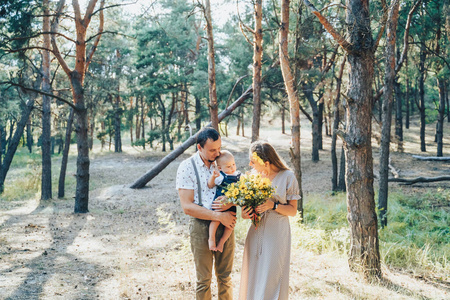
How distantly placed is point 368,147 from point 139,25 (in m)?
28.2

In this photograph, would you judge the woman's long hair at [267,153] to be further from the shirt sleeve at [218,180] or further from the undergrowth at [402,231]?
the undergrowth at [402,231]

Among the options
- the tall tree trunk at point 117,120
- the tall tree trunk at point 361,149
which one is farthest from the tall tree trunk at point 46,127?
the tall tree trunk at point 117,120

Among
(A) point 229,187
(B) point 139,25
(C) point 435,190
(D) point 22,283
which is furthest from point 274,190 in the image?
(B) point 139,25

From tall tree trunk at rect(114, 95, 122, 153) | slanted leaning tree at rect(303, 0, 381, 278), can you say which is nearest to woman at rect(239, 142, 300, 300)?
slanted leaning tree at rect(303, 0, 381, 278)

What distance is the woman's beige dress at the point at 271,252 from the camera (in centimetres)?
338

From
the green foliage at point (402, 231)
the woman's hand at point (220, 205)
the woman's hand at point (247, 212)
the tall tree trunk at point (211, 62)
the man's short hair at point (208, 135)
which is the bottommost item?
the green foliage at point (402, 231)

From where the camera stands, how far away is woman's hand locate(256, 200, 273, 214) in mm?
3285

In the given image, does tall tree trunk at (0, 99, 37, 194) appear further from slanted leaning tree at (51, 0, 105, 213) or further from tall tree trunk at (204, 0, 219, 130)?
tall tree trunk at (204, 0, 219, 130)

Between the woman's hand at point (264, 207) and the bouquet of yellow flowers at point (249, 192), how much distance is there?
0.27ft

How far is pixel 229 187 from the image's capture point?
3.18m

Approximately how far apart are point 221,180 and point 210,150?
0.30 metres

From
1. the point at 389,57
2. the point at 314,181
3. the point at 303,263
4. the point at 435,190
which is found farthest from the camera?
the point at 314,181

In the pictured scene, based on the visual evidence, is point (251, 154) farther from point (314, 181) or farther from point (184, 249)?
point (314, 181)

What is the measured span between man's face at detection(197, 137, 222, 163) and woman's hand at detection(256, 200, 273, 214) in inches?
24.4
